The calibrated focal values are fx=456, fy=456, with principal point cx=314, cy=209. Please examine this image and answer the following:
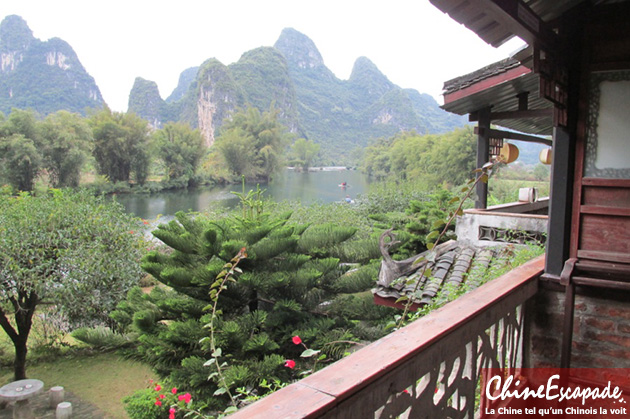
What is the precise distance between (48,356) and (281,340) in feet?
13.8

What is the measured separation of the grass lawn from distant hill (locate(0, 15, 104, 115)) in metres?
53.8

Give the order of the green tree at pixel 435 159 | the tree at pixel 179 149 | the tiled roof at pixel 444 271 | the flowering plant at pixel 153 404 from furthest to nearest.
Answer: the tree at pixel 179 149, the green tree at pixel 435 159, the flowering plant at pixel 153 404, the tiled roof at pixel 444 271

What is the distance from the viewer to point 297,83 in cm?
9506

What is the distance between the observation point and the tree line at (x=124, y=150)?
17.3 metres

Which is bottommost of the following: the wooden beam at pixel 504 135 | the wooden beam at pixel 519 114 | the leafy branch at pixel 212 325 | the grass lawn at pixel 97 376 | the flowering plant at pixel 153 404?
the grass lawn at pixel 97 376

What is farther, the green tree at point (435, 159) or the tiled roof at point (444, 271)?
the green tree at point (435, 159)

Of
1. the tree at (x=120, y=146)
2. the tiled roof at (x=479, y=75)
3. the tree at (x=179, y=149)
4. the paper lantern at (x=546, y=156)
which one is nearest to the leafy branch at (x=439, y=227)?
the tiled roof at (x=479, y=75)

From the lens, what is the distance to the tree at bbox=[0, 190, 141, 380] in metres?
6.31

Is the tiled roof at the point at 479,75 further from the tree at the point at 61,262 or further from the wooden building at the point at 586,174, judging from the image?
the tree at the point at 61,262

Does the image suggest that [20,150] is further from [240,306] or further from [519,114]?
[519,114]

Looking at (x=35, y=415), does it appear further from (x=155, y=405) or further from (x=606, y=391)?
(x=606, y=391)

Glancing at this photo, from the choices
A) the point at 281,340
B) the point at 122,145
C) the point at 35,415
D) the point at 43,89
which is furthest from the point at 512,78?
the point at 43,89

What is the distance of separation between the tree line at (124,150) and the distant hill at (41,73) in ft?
95.4

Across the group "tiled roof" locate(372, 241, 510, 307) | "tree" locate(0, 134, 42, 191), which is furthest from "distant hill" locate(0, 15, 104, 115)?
"tiled roof" locate(372, 241, 510, 307)
